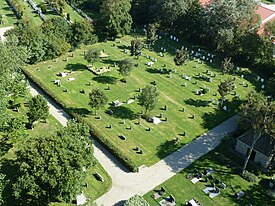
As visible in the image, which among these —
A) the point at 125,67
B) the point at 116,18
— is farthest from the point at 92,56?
the point at 116,18

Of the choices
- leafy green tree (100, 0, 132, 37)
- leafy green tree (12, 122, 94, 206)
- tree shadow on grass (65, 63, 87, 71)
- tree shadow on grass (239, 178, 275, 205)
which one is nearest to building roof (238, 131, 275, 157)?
tree shadow on grass (239, 178, 275, 205)

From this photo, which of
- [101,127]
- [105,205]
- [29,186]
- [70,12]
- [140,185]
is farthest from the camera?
[70,12]

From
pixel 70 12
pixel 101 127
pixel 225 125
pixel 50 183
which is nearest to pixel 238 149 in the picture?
pixel 225 125

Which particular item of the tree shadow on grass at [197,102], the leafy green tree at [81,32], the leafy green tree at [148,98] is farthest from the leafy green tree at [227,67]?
the leafy green tree at [81,32]

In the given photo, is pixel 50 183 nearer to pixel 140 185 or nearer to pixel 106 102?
pixel 140 185

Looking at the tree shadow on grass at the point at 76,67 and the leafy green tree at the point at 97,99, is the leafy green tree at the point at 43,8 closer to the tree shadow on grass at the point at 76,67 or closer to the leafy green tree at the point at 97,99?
the tree shadow on grass at the point at 76,67

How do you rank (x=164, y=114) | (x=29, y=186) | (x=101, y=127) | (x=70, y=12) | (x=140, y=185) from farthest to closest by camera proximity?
(x=70, y=12), (x=164, y=114), (x=101, y=127), (x=140, y=185), (x=29, y=186)

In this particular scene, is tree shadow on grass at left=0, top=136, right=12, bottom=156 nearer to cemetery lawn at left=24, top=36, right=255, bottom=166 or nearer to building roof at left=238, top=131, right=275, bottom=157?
cemetery lawn at left=24, top=36, right=255, bottom=166
